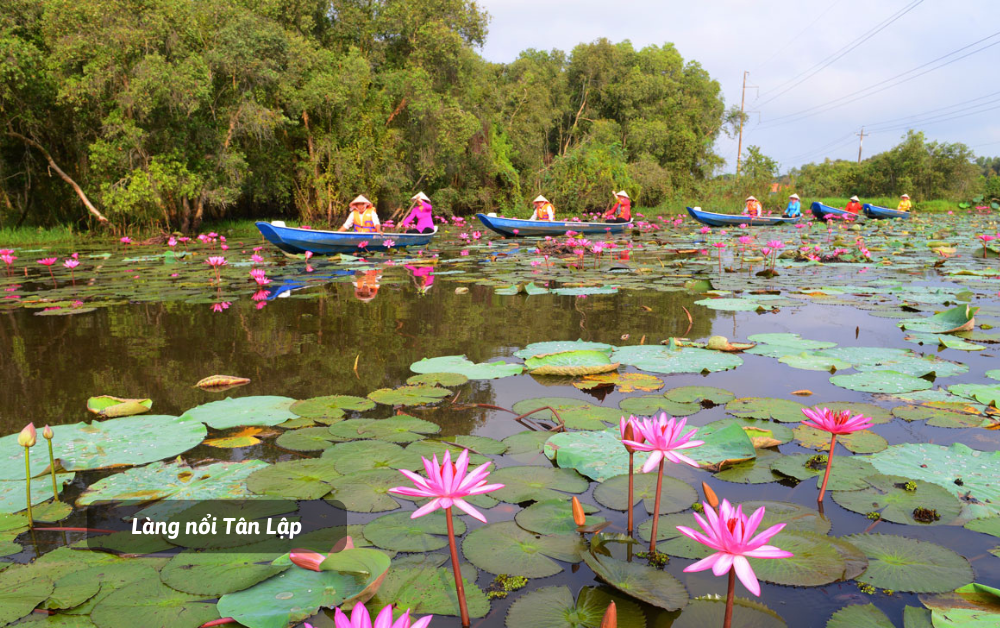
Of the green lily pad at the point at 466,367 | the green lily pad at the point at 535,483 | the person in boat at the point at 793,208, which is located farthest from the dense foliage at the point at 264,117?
the green lily pad at the point at 535,483

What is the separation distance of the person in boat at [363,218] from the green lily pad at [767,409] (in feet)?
24.9

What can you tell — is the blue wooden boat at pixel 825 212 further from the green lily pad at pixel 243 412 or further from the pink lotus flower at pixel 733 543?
the pink lotus flower at pixel 733 543

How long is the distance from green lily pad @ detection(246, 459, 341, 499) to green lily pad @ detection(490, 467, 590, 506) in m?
0.43

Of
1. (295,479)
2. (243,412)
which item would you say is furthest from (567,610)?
(243,412)

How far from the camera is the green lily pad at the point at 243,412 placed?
5.99ft

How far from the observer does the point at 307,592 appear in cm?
99

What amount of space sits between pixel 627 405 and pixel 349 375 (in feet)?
3.83

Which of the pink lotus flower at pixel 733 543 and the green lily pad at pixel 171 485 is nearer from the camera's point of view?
the pink lotus flower at pixel 733 543

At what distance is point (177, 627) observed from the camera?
3.02ft

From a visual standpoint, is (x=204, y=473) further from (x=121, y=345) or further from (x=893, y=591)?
(x=121, y=345)

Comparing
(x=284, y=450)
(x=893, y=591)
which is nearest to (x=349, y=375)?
(x=284, y=450)

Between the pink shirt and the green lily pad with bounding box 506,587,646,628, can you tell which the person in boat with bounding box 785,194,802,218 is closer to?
the pink shirt

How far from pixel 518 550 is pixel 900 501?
0.89m

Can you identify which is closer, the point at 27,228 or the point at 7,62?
the point at 7,62
